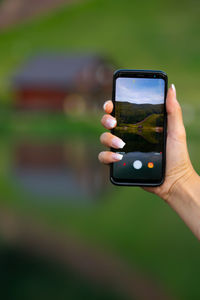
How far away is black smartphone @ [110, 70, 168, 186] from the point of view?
3.36 metres

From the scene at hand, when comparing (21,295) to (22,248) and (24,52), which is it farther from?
(24,52)

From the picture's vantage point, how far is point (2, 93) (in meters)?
77.4

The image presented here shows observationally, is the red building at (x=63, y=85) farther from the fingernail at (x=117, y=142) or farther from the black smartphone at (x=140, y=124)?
the fingernail at (x=117, y=142)

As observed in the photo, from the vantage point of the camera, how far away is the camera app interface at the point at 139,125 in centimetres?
336

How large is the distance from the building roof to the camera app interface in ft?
181

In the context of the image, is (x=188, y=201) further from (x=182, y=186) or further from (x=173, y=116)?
(x=173, y=116)

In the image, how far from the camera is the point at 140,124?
11.1 ft

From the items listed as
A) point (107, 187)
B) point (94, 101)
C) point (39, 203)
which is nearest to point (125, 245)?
point (39, 203)

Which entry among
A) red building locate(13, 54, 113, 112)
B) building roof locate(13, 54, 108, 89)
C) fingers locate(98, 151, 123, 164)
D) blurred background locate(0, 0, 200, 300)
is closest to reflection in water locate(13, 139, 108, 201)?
blurred background locate(0, 0, 200, 300)

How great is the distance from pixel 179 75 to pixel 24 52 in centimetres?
2923

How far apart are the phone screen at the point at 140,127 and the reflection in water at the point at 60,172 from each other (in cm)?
1130

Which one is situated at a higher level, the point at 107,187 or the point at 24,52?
the point at 24,52

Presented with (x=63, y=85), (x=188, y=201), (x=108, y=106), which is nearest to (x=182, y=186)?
(x=188, y=201)

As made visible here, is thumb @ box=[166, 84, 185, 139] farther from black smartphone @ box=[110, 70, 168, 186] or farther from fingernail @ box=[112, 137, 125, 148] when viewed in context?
fingernail @ box=[112, 137, 125, 148]
